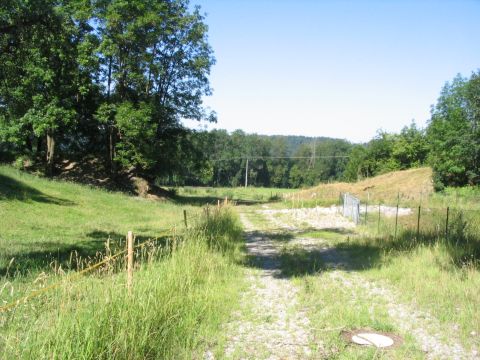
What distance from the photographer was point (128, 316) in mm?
4887

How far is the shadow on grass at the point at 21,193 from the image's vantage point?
18.8m

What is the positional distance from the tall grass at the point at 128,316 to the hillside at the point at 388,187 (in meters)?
36.8

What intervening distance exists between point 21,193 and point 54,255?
1116cm

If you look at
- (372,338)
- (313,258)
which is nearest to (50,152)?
(313,258)

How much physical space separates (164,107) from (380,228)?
24.0 m

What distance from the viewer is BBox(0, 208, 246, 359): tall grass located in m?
3.94

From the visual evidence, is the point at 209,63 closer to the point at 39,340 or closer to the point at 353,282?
the point at 353,282

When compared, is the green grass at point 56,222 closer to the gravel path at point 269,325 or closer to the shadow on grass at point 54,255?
the shadow on grass at point 54,255

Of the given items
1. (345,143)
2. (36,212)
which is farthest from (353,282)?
(345,143)

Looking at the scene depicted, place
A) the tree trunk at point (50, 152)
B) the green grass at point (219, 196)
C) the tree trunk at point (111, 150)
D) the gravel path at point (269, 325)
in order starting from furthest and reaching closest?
the green grass at point (219, 196), the tree trunk at point (111, 150), the tree trunk at point (50, 152), the gravel path at point (269, 325)

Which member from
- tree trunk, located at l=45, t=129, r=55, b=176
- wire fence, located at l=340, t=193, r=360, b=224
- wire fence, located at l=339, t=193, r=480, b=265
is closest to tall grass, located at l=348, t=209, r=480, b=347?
wire fence, located at l=339, t=193, r=480, b=265

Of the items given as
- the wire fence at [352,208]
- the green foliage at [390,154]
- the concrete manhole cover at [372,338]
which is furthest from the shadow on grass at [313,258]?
A: the green foliage at [390,154]

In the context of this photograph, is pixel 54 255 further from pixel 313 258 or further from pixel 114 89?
pixel 114 89

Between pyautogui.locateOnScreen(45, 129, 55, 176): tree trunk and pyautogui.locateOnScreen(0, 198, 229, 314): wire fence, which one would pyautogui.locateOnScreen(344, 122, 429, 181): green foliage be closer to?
pyautogui.locateOnScreen(45, 129, 55, 176): tree trunk
